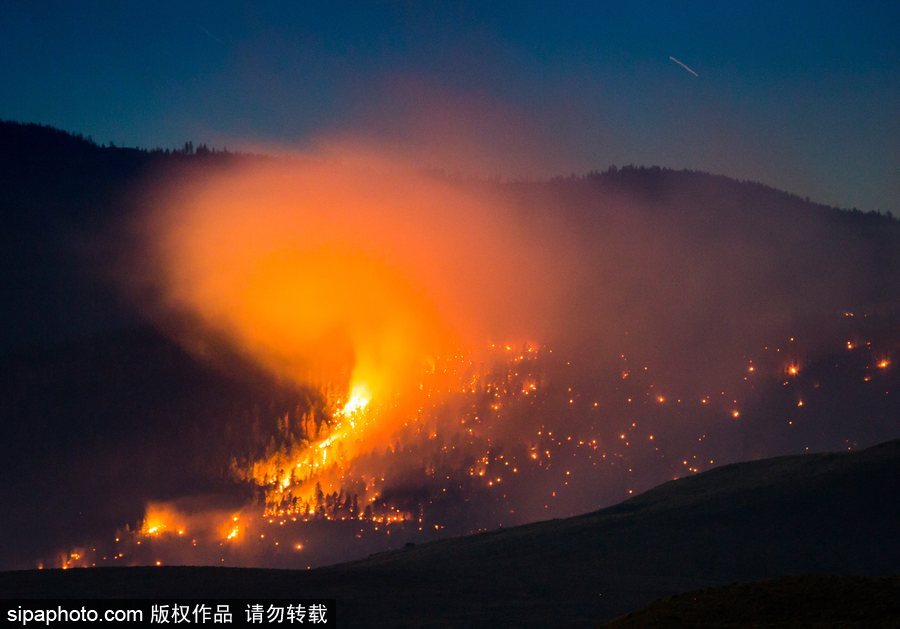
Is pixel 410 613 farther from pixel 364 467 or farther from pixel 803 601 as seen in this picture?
pixel 364 467

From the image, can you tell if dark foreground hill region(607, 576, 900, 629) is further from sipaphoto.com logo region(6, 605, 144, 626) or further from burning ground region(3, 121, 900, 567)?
burning ground region(3, 121, 900, 567)

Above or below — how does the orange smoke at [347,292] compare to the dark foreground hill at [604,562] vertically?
above

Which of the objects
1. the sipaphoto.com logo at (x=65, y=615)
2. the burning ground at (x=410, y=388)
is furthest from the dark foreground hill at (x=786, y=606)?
the burning ground at (x=410, y=388)

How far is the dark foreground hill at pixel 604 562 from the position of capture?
35.4m

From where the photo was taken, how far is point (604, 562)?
4331 cm

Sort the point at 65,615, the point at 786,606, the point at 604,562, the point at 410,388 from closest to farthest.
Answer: the point at 786,606 < the point at 65,615 < the point at 604,562 < the point at 410,388

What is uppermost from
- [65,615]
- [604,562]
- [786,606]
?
[604,562]

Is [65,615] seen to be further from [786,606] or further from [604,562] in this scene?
[604,562]

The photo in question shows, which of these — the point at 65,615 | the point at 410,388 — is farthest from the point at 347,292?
the point at 65,615

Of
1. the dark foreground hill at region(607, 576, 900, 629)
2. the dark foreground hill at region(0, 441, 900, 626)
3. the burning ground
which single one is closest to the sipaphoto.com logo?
the dark foreground hill at region(0, 441, 900, 626)

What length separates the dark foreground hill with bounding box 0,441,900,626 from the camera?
1394 inches

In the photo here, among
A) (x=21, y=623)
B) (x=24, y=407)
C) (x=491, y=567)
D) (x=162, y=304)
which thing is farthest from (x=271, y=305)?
(x=21, y=623)

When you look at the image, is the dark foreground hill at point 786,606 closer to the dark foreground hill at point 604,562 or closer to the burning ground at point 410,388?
the dark foreground hill at point 604,562

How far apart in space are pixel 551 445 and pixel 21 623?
78756 millimetres
